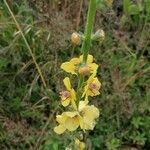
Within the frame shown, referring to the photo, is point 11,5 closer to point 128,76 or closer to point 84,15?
point 84,15

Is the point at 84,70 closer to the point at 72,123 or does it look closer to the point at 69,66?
the point at 69,66

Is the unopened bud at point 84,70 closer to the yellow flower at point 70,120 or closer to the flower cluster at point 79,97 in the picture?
the flower cluster at point 79,97

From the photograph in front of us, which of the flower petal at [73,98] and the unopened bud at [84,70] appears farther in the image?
the flower petal at [73,98]

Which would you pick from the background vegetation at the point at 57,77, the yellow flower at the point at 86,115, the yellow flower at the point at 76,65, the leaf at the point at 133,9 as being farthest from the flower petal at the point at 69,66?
the leaf at the point at 133,9

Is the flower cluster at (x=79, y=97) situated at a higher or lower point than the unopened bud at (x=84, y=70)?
lower

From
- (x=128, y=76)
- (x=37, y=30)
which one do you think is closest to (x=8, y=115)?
(x=37, y=30)

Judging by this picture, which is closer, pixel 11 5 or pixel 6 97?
pixel 6 97

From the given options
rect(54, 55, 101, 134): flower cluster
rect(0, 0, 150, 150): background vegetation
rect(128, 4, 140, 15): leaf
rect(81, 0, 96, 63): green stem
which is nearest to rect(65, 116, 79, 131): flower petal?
rect(54, 55, 101, 134): flower cluster
